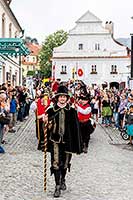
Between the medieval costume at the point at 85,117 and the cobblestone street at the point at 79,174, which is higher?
the medieval costume at the point at 85,117

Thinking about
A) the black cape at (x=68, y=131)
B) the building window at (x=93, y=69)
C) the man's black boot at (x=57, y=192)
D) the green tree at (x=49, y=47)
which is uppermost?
the green tree at (x=49, y=47)

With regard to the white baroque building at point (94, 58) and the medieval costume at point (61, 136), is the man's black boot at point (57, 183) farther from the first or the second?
the white baroque building at point (94, 58)

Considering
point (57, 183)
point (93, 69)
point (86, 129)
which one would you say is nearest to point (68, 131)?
point (57, 183)

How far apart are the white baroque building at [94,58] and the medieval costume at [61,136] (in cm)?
5535

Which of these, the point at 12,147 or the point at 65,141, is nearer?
the point at 65,141

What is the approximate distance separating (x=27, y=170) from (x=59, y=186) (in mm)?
2358

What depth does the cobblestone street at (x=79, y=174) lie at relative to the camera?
818cm

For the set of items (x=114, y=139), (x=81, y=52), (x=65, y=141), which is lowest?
(x=114, y=139)

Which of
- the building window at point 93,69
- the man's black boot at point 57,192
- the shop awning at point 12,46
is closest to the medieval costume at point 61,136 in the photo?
the man's black boot at point 57,192

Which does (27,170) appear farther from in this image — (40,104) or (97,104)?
(97,104)

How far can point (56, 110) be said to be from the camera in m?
8.42

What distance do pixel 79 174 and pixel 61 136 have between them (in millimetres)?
2047

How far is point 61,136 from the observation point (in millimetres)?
8242

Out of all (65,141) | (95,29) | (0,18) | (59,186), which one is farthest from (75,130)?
(95,29)
